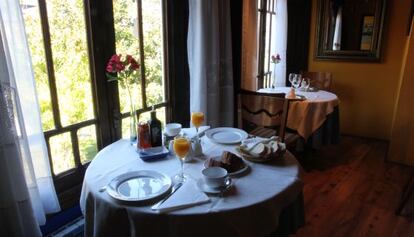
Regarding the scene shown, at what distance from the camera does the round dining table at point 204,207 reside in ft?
3.33

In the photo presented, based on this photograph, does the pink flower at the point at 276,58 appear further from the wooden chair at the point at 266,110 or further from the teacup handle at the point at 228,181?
the teacup handle at the point at 228,181

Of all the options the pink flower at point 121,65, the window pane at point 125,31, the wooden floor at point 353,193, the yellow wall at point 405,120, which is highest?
the window pane at point 125,31

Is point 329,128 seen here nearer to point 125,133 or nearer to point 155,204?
point 125,133

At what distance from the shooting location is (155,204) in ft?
3.50

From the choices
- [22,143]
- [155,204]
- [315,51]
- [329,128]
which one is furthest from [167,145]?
[315,51]

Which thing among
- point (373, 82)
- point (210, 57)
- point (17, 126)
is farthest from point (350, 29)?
point (17, 126)

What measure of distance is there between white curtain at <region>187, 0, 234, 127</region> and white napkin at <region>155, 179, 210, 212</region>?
4.05ft

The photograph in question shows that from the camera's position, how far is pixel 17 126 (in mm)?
1296

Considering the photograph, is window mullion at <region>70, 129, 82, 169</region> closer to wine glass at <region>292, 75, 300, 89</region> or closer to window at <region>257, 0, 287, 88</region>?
wine glass at <region>292, 75, 300, 89</region>

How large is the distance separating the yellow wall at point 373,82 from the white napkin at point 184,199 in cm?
350

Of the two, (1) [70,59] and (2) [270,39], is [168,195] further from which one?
(2) [270,39]

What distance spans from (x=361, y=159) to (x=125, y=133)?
8.72 feet

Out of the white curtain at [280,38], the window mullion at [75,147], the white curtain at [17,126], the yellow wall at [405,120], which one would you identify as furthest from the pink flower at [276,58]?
the white curtain at [17,126]

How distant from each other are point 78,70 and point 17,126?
56cm
